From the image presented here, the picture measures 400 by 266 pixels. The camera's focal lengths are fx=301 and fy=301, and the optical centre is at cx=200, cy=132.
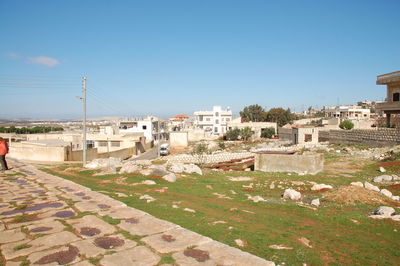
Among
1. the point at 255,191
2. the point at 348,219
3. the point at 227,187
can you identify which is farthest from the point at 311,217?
the point at 227,187

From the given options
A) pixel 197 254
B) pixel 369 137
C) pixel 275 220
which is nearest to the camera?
pixel 197 254

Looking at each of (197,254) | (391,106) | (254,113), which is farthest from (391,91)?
(254,113)

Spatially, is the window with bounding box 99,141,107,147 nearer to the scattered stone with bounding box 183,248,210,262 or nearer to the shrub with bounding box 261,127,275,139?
the shrub with bounding box 261,127,275,139

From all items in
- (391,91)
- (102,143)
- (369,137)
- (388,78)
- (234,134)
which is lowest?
(102,143)

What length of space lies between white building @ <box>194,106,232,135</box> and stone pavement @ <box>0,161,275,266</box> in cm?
7977

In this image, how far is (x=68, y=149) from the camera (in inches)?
1135

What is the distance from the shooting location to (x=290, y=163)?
2164 cm

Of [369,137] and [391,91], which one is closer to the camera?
[369,137]

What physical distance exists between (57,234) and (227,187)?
9925 mm

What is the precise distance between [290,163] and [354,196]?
896 centimetres

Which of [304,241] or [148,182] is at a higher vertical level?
[148,182]

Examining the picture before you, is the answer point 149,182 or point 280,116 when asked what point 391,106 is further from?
point 280,116

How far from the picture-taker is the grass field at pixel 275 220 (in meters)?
6.34

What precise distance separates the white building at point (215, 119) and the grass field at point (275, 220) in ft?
239
